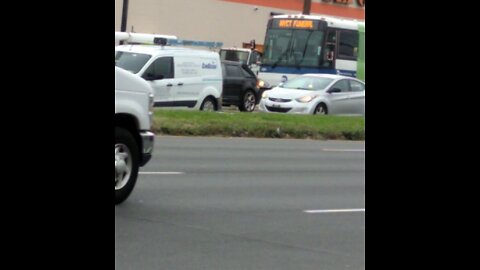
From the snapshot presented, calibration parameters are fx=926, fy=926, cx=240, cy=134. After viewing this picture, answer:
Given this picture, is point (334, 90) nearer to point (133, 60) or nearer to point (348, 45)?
point (133, 60)

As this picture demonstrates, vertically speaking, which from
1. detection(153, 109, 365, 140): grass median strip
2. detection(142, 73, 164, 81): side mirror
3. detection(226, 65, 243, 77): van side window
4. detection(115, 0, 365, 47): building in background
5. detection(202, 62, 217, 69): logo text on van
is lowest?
detection(153, 109, 365, 140): grass median strip

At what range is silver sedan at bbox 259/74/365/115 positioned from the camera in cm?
2567

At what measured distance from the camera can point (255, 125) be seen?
20.6 metres

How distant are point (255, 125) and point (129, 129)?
11.4 metres

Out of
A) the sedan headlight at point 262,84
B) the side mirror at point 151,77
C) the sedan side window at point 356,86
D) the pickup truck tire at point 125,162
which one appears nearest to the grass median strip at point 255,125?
the side mirror at point 151,77

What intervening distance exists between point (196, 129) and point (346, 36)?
14214mm

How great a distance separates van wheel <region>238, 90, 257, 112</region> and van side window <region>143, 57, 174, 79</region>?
296 inches

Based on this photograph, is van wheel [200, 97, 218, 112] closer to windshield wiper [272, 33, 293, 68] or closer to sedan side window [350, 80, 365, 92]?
sedan side window [350, 80, 365, 92]

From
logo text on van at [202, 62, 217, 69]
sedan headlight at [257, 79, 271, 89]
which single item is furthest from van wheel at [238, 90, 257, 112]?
logo text on van at [202, 62, 217, 69]

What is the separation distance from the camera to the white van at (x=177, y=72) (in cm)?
2227

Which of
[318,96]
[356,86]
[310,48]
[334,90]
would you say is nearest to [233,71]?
[310,48]
